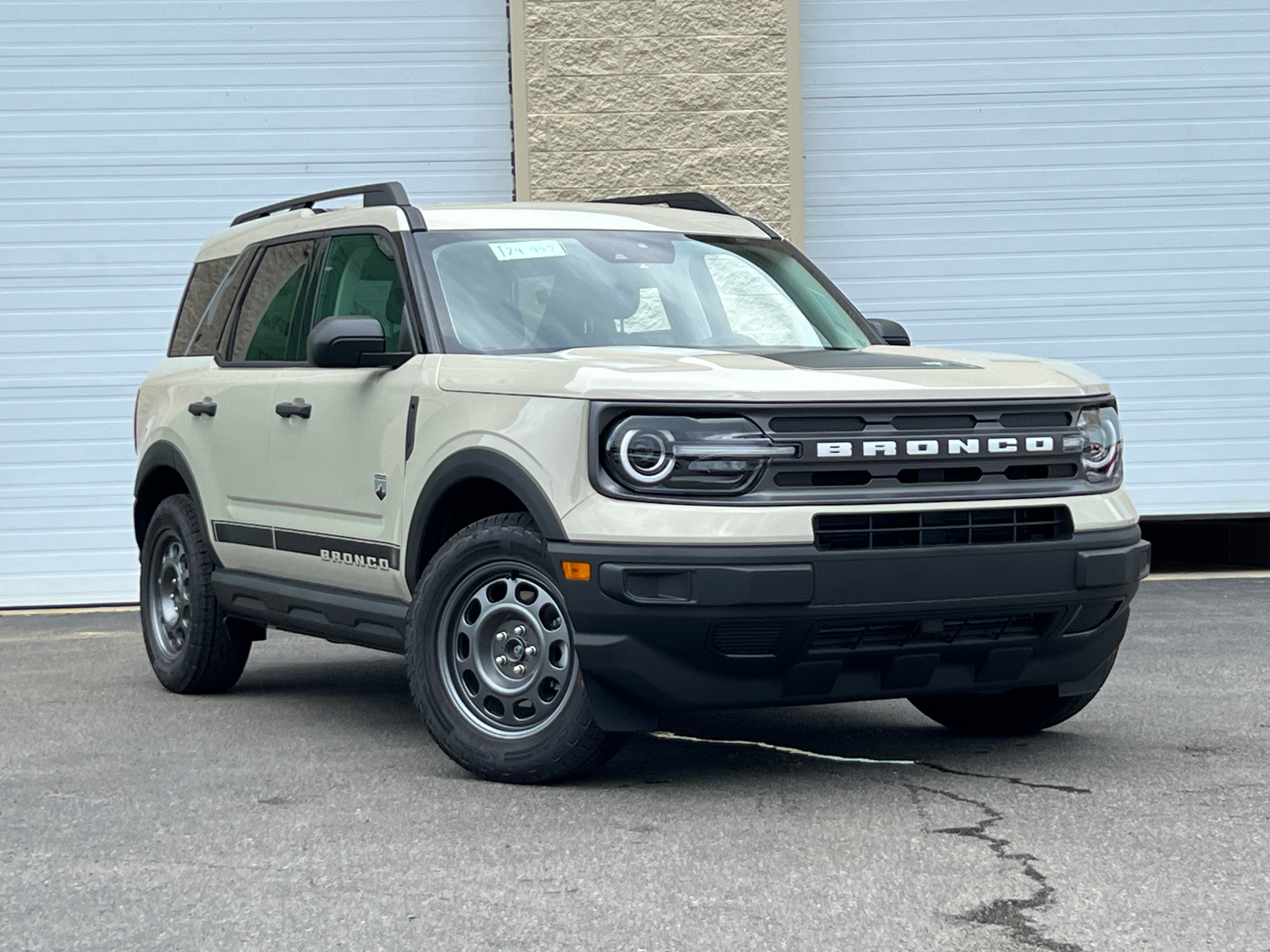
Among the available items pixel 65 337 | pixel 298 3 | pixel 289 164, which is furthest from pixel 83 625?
pixel 298 3

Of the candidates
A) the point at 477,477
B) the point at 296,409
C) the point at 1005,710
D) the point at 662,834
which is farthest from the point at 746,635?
the point at 296,409

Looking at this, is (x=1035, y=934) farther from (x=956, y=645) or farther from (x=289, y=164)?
(x=289, y=164)

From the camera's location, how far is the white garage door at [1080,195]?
12.3 metres

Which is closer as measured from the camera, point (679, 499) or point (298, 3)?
point (679, 499)

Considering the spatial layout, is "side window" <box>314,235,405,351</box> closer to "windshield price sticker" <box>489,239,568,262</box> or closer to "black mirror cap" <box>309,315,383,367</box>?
"black mirror cap" <box>309,315,383,367</box>

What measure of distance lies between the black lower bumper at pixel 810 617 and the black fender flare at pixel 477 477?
113mm

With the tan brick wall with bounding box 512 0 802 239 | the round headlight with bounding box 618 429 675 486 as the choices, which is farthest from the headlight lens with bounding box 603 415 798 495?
the tan brick wall with bounding box 512 0 802 239

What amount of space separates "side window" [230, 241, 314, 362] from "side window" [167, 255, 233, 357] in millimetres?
467

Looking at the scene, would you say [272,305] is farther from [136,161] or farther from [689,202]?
→ [136,161]

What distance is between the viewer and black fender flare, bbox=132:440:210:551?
7383 mm

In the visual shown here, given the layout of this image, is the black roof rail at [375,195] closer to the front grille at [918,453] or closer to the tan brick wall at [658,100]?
the front grille at [918,453]

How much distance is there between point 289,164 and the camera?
39.9 feet

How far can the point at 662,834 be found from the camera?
15.4 ft

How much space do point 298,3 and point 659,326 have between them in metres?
6.96
